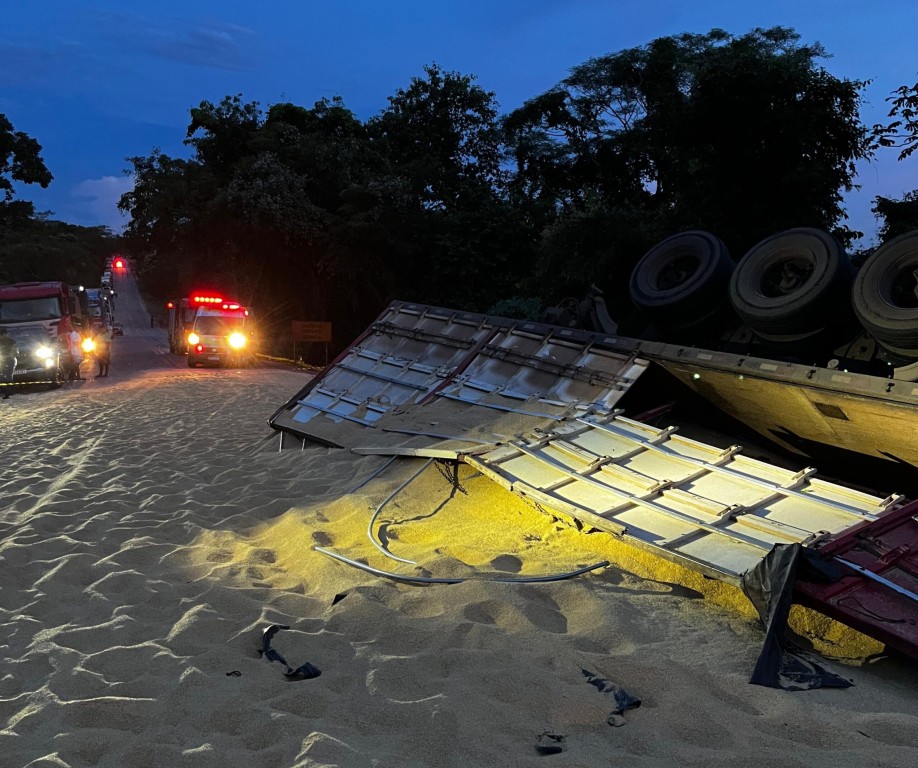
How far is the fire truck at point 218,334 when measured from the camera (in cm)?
2114

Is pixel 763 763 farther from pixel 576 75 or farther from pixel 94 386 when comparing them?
pixel 576 75

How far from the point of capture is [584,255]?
16844 mm

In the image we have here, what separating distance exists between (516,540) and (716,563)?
5.31 feet

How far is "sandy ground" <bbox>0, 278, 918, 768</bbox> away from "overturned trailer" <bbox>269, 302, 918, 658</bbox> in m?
0.31

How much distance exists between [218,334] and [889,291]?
62.8 ft

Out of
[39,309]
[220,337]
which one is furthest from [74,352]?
[220,337]

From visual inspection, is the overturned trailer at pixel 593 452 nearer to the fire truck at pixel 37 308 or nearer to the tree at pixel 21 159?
the fire truck at pixel 37 308

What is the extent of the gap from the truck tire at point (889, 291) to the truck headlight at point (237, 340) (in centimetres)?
1874

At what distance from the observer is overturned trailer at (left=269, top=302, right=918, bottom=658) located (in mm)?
3740

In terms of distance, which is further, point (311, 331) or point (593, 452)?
point (311, 331)

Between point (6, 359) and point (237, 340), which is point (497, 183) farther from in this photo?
point (6, 359)

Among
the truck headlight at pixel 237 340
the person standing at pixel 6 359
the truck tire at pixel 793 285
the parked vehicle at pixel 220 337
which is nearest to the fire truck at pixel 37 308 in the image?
the person standing at pixel 6 359

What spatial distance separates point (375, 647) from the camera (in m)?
3.55

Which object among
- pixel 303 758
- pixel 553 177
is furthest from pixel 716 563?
pixel 553 177
